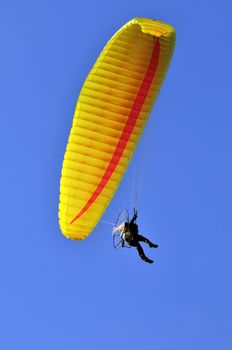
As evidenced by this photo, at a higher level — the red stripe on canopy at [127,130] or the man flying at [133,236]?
the red stripe on canopy at [127,130]

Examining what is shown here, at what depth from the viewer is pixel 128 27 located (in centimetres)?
3466

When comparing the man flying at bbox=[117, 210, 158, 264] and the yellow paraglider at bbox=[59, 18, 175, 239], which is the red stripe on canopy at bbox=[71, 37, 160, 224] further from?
the man flying at bbox=[117, 210, 158, 264]

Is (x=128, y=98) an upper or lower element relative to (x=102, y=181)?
upper

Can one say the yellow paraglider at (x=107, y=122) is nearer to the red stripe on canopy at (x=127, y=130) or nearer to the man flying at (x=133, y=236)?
the red stripe on canopy at (x=127, y=130)

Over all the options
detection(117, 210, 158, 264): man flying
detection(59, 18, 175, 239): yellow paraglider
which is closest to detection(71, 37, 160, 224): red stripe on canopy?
detection(59, 18, 175, 239): yellow paraglider

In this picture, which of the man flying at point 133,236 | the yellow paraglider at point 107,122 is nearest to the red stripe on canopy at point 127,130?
the yellow paraglider at point 107,122

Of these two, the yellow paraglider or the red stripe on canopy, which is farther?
the red stripe on canopy

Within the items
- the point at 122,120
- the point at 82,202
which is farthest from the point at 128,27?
the point at 82,202

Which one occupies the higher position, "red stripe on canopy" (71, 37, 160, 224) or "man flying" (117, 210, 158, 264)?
"red stripe on canopy" (71, 37, 160, 224)

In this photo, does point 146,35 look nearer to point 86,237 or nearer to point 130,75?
point 130,75

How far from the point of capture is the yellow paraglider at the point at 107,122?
117 feet

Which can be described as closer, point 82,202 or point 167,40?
point 167,40

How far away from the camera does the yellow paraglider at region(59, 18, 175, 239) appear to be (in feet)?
117

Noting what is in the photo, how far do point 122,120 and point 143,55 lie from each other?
209 centimetres
